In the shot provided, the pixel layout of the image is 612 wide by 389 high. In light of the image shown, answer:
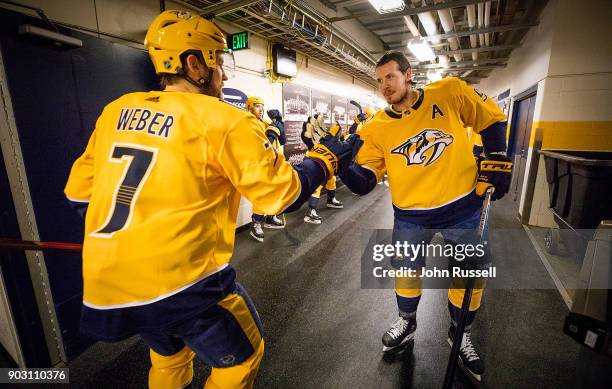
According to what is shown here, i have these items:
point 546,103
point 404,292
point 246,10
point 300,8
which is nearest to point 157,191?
point 404,292

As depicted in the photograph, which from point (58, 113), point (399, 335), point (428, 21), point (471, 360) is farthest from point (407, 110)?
point (428, 21)

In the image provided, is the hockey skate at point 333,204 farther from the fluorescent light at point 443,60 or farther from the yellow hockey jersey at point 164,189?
the yellow hockey jersey at point 164,189

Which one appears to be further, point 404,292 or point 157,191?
point 404,292

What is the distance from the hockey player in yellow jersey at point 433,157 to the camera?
183 cm

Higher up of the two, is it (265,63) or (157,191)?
(265,63)

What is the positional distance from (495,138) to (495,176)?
0.34m

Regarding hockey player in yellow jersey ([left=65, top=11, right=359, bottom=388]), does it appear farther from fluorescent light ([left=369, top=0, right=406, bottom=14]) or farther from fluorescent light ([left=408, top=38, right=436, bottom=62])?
fluorescent light ([left=408, top=38, right=436, bottom=62])

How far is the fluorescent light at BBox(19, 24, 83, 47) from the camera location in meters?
1.76

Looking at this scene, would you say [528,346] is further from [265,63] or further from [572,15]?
[265,63]

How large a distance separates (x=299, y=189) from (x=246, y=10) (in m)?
3.61

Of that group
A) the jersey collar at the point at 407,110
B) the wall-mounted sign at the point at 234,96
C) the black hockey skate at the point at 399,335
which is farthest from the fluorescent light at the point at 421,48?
the black hockey skate at the point at 399,335

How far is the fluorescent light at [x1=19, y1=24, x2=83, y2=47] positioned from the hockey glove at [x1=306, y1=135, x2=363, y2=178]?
1899mm

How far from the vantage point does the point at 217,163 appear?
3.37ft

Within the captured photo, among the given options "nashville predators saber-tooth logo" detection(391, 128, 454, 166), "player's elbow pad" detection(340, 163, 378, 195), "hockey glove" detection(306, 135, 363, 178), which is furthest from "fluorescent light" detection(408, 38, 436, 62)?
"hockey glove" detection(306, 135, 363, 178)
